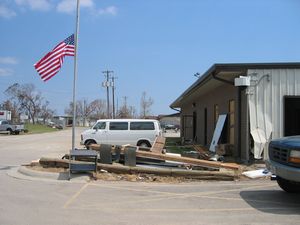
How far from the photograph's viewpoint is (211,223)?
743 cm

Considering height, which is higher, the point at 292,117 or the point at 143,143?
the point at 292,117

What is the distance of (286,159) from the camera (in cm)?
867

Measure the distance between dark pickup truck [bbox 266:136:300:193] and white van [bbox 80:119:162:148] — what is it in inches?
616

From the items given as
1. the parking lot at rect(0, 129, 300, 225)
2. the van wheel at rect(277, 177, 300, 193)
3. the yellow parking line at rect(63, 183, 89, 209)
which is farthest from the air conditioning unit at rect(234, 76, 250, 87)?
the yellow parking line at rect(63, 183, 89, 209)

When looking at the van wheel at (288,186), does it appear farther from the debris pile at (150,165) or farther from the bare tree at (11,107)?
the bare tree at (11,107)

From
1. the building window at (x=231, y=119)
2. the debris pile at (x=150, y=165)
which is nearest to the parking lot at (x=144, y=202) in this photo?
the debris pile at (x=150, y=165)

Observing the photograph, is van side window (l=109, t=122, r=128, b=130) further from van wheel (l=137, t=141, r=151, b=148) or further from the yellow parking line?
the yellow parking line

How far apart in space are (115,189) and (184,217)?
11.4ft

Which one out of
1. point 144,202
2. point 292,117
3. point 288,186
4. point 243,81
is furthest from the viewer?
point 292,117

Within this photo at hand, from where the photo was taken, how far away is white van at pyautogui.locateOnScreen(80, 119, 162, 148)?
2509 cm

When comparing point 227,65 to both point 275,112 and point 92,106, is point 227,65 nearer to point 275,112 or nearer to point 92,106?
point 275,112

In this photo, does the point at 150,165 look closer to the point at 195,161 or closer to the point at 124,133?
the point at 195,161

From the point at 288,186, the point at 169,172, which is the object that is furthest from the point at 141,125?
the point at 288,186

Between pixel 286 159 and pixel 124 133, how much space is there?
674 inches
